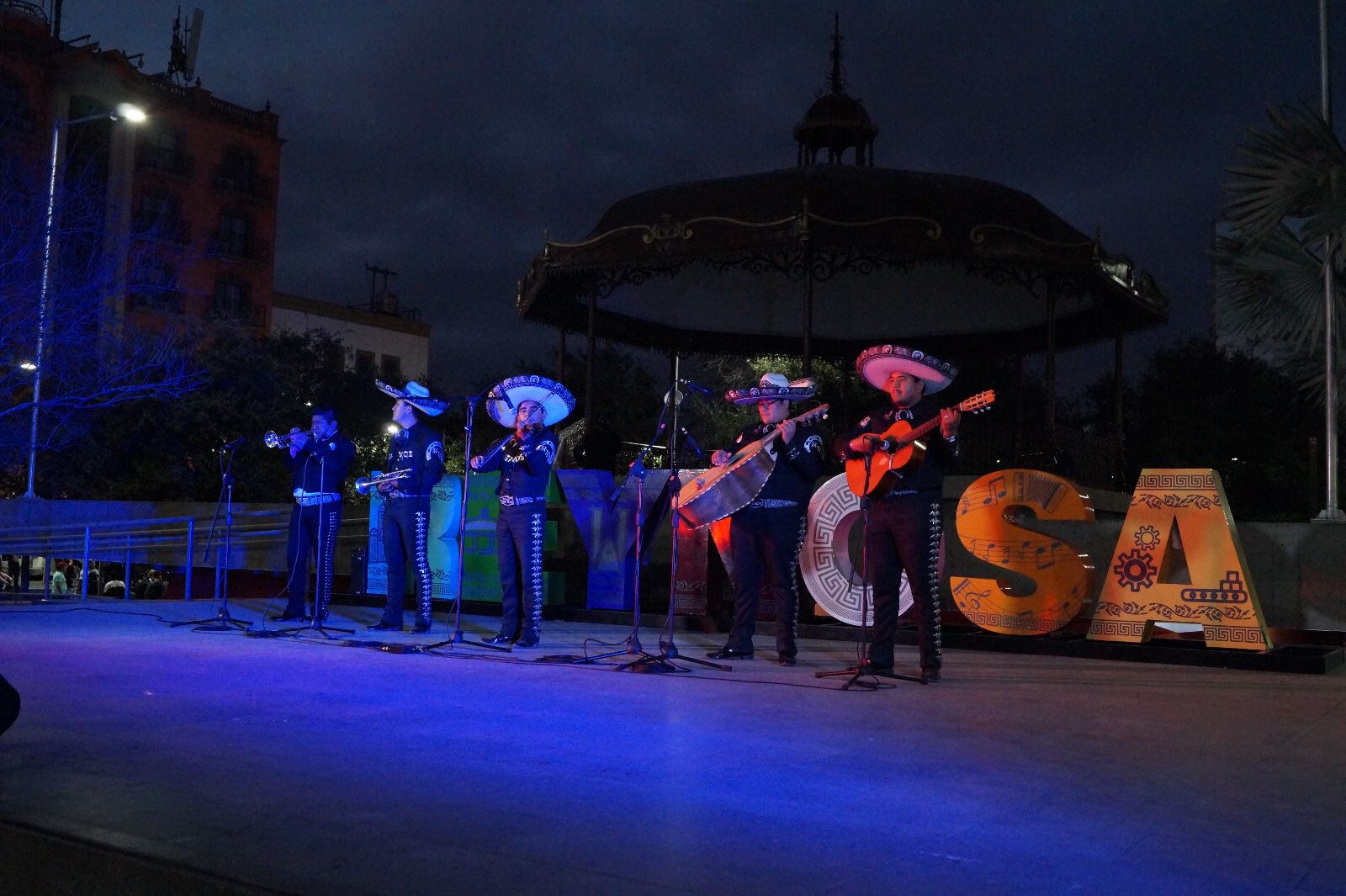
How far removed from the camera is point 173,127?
45.4m

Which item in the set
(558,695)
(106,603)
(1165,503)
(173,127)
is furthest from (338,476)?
(173,127)

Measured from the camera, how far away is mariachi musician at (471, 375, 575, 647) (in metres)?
9.64

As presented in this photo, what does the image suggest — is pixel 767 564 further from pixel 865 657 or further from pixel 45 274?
pixel 45 274

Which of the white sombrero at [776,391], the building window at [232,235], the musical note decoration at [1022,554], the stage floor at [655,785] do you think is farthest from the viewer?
the building window at [232,235]

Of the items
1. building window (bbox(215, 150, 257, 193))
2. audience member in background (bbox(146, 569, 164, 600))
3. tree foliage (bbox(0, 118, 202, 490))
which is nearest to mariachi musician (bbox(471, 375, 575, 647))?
tree foliage (bbox(0, 118, 202, 490))

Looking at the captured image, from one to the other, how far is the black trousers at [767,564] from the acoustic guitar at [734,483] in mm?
141

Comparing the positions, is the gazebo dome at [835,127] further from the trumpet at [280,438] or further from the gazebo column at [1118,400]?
the trumpet at [280,438]

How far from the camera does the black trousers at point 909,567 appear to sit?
7855 mm

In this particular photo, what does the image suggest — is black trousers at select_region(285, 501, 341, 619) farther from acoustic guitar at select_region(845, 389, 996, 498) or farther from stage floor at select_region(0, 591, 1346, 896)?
acoustic guitar at select_region(845, 389, 996, 498)

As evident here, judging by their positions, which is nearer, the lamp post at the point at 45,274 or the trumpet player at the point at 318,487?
the trumpet player at the point at 318,487

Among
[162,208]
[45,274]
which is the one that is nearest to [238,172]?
[162,208]

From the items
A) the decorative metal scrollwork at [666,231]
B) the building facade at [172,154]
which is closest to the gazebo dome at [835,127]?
the decorative metal scrollwork at [666,231]

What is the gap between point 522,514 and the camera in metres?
9.70

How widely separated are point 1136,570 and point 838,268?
8982 mm
